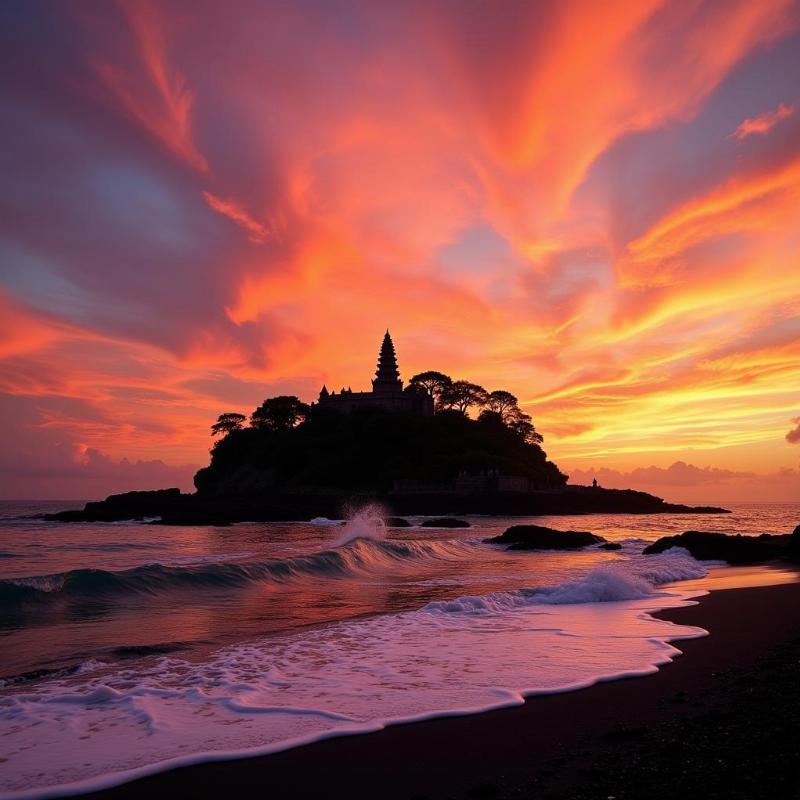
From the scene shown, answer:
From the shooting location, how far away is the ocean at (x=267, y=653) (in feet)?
21.4

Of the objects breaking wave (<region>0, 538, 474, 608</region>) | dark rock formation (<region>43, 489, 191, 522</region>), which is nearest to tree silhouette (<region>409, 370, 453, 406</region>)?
dark rock formation (<region>43, 489, 191, 522</region>)

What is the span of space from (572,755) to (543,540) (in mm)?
33651

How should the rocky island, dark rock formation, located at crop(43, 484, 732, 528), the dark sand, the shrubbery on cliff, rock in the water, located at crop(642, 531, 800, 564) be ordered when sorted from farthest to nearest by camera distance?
the shrubbery on cliff, the rocky island, dark rock formation, located at crop(43, 484, 732, 528), rock in the water, located at crop(642, 531, 800, 564), the dark sand

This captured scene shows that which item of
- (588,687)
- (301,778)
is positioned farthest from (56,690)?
(588,687)

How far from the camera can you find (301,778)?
543cm

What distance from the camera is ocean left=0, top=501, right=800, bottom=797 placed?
6.51 meters

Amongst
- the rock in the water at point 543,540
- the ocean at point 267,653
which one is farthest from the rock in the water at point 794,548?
the rock in the water at point 543,540

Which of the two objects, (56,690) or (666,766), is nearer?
(666,766)

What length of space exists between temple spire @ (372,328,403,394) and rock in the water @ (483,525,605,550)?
117m

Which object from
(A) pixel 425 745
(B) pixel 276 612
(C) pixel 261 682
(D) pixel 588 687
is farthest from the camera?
(B) pixel 276 612

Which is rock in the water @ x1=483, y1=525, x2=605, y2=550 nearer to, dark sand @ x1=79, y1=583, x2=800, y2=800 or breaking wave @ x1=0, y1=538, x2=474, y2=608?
breaking wave @ x1=0, y1=538, x2=474, y2=608

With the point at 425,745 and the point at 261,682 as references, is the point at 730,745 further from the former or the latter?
the point at 261,682

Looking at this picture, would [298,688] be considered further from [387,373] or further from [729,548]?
[387,373]

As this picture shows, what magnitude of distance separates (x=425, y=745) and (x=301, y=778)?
126 centimetres
